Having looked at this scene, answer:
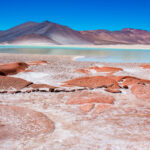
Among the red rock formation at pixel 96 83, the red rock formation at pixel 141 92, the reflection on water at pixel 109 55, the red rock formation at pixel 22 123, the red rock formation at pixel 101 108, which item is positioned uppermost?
the reflection on water at pixel 109 55

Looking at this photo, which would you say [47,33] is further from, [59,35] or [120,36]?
[120,36]

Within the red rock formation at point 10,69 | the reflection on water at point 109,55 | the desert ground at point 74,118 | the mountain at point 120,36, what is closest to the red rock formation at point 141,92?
the desert ground at point 74,118

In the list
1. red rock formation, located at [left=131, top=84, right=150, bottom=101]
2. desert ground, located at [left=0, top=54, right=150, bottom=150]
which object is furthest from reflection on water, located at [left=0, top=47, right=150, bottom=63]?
desert ground, located at [left=0, top=54, right=150, bottom=150]

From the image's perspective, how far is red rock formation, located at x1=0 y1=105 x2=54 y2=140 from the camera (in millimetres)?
2361

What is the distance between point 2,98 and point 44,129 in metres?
1.70

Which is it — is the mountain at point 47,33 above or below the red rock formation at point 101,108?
above

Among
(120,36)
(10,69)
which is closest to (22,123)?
(10,69)

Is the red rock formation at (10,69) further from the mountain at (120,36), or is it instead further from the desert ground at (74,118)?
the mountain at (120,36)

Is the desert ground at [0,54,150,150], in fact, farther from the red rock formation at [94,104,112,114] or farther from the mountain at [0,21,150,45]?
the mountain at [0,21,150,45]

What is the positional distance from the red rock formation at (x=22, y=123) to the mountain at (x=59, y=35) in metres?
86.5

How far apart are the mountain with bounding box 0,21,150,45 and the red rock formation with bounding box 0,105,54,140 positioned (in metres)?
86.5

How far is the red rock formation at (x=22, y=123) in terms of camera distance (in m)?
2.36

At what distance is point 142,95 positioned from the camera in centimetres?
412

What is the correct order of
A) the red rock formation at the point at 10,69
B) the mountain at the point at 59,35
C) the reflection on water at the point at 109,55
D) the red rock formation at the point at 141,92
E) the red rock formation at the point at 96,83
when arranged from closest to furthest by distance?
the red rock formation at the point at 141,92 < the red rock formation at the point at 96,83 < the red rock formation at the point at 10,69 < the reflection on water at the point at 109,55 < the mountain at the point at 59,35
